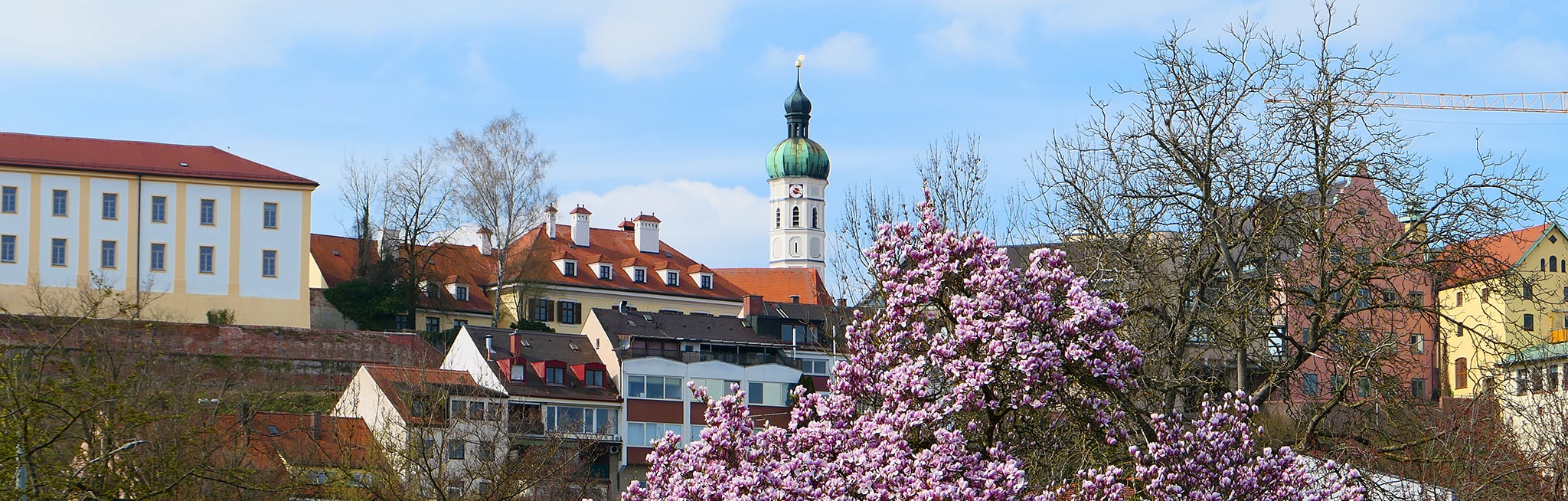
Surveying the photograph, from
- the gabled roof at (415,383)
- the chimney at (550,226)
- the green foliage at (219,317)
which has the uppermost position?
the chimney at (550,226)

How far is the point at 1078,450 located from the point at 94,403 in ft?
33.5

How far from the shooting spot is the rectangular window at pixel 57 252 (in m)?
62.5

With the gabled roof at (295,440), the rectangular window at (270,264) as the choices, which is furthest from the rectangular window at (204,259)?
the gabled roof at (295,440)

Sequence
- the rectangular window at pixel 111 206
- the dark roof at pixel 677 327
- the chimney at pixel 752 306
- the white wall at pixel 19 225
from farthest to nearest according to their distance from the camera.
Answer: the chimney at pixel 752 306 → the dark roof at pixel 677 327 → the rectangular window at pixel 111 206 → the white wall at pixel 19 225

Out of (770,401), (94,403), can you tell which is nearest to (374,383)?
(770,401)

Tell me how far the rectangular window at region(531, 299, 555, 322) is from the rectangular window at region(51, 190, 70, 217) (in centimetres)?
1812

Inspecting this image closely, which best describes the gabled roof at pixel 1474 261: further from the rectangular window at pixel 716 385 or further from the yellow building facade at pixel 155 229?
the yellow building facade at pixel 155 229

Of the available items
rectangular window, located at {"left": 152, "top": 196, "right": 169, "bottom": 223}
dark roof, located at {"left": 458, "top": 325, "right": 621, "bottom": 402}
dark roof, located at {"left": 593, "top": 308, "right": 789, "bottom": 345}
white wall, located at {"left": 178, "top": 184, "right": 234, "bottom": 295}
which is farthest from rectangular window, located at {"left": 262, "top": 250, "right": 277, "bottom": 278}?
dark roof, located at {"left": 593, "top": 308, "right": 789, "bottom": 345}

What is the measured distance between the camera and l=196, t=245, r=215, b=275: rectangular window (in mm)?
64375

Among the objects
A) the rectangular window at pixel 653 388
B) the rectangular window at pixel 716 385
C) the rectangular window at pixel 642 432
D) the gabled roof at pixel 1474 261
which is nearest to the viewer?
the gabled roof at pixel 1474 261

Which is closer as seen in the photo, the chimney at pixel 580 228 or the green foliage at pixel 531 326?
the green foliage at pixel 531 326

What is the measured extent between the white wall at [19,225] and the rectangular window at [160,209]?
13.6 ft

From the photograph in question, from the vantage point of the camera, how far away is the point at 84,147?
65438 mm

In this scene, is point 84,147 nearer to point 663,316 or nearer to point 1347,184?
point 663,316
